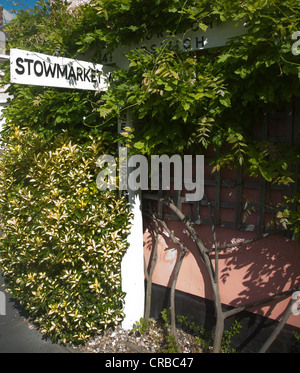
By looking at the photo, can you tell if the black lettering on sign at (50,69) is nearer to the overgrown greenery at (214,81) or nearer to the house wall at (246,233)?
the overgrown greenery at (214,81)

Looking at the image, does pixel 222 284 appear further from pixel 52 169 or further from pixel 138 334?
pixel 52 169

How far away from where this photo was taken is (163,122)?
2652 millimetres

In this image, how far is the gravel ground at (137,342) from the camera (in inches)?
123

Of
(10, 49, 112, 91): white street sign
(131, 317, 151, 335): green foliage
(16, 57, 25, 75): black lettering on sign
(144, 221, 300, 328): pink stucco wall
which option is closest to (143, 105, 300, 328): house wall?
(144, 221, 300, 328): pink stucco wall

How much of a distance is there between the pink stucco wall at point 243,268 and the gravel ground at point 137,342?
50cm

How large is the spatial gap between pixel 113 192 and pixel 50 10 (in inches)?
101

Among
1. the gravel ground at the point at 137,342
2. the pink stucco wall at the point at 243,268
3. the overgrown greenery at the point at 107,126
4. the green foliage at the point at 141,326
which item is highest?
the overgrown greenery at the point at 107,126

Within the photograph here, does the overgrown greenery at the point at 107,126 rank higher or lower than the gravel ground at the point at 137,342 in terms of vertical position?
higher

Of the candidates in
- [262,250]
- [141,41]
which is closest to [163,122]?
[141,41]

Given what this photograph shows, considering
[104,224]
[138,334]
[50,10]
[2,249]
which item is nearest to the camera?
[104,224]

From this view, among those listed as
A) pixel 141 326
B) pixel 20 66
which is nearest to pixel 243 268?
pixel 141 326

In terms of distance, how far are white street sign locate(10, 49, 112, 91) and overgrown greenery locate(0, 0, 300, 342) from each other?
21 cm

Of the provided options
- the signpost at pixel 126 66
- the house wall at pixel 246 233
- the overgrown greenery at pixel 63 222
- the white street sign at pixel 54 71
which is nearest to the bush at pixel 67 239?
the overgrown greenery at pixel 63 222

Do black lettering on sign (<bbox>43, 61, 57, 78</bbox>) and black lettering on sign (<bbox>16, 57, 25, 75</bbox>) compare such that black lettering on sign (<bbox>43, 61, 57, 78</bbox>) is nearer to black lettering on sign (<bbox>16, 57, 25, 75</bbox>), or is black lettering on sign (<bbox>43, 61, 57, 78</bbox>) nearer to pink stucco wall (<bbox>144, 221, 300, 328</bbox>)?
black lettering on sign (<bbox>16, 57, 25, 75</bbox>)
